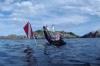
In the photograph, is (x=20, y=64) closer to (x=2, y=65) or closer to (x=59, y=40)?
(x=2, y=65)

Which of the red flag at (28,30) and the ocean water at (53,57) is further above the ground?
the red flag at (28,30)

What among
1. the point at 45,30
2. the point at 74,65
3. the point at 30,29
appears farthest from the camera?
the point at 45,30

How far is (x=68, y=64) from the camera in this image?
114ft

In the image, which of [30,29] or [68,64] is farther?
[30,29]

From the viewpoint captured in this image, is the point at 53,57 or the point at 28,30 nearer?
the point at 28,30

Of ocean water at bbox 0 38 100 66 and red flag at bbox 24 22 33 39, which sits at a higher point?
red flag at bbox 24 22 33 39

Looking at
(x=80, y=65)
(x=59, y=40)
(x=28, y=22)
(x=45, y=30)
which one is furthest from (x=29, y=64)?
(x=59, y=40)

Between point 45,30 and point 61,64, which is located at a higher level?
point 45,30

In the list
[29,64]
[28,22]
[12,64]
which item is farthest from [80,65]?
[28,22]

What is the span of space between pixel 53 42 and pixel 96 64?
44849 mm

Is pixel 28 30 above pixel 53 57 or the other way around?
above

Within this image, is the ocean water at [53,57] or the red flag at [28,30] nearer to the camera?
the ocean water at [53,57]

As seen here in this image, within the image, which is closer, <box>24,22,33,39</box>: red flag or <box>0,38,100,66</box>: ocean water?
<box>0,38,100,66</box>: ocean water

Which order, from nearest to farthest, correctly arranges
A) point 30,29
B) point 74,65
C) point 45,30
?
1. point 74,65
2. point 30,29
3. point 45,30
